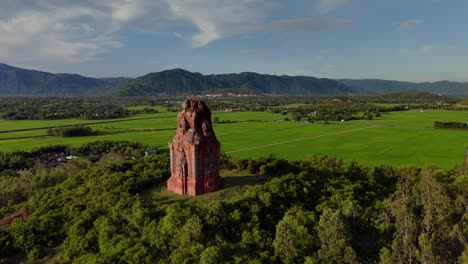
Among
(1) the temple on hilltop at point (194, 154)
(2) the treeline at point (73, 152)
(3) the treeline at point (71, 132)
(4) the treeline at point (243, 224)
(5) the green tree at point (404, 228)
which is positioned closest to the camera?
(4) the treeline at point (243, 224)

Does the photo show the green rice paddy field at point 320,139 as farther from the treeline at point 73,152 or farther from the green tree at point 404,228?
the green tree at point 404,228

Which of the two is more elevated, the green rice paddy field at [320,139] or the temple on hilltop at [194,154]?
the temple on hilltop at [194,154]

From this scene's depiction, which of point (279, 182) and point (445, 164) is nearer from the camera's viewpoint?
point (279, 182)

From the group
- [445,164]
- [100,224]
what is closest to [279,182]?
[100,224]

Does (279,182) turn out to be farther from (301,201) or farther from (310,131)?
(310,131)

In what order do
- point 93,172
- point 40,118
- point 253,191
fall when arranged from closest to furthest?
1. point 253,191
2. point 93,172
3. point 40,118

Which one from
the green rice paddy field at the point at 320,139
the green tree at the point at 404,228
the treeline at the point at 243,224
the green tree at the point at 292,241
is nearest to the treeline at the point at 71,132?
the green rice paddy field at the point at 320,139

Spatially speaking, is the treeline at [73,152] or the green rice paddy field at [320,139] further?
the green rice paddy field at [320,139]
